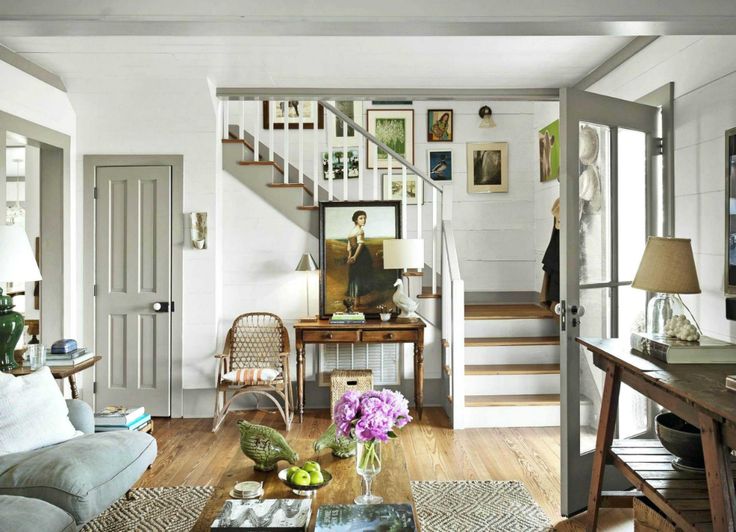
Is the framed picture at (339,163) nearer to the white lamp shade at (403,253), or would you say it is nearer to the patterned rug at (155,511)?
the white lamp shade at (403,253)

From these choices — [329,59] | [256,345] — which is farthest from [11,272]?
[329,59]

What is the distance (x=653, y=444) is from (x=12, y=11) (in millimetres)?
3524

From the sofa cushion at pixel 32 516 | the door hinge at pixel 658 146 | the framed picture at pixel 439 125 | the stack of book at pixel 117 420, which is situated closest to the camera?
the sofa cushion at pixel 32 516

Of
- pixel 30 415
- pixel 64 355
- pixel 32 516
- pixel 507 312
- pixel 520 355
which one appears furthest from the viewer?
pixel 507 312

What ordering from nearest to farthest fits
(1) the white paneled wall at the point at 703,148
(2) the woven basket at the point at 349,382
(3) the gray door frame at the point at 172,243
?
(1) the white paneled wall at the point at 703,148
(2) the woven basket at the point at 349,382
(3) the gray door frame at the point at 172,243

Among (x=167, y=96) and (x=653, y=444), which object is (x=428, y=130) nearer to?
(x=167, y=96)

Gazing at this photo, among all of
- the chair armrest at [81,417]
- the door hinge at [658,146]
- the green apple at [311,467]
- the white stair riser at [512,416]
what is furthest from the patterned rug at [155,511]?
the door hinge at [658,146]

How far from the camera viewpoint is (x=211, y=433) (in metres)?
5.19

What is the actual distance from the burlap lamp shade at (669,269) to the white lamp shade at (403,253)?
261 centimetres

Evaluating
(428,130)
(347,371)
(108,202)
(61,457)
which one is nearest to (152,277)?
(108,202)

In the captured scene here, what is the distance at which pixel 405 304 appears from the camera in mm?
5715

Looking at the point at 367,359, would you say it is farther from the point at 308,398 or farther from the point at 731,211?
the point at 731,211

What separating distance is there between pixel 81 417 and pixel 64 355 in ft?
2.62

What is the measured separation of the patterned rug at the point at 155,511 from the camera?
11.3 feet
